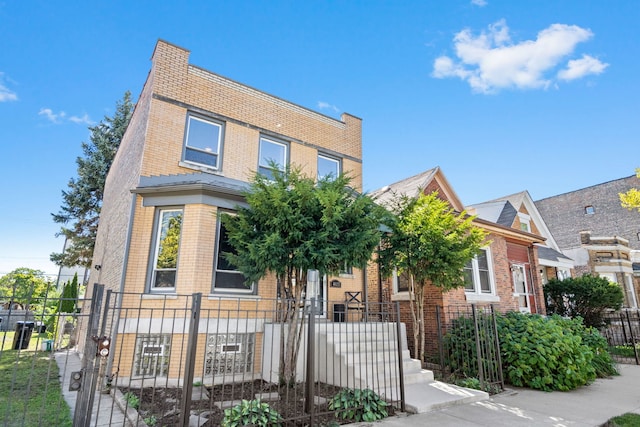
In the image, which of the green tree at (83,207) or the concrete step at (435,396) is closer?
the concrete step at (435,396)

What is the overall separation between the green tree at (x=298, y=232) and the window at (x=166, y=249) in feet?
7.13

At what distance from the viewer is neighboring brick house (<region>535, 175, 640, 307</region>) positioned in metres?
22.2

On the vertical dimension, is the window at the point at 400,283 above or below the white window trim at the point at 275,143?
below

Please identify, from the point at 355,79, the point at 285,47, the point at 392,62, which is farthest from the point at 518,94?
the point at 285,47

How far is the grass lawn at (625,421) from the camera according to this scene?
16.5ft

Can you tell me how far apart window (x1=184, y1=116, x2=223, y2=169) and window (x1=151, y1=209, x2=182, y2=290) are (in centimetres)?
180

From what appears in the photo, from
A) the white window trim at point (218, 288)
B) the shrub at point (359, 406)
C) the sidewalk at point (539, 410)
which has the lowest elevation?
the sidewalk at point (539, 410)

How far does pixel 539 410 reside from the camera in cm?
587

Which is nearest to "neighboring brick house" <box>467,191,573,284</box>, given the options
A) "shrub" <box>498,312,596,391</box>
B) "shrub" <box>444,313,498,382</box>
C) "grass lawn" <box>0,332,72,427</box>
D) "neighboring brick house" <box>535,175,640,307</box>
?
"neighboring brick house" <box>535,175,640,307</box>

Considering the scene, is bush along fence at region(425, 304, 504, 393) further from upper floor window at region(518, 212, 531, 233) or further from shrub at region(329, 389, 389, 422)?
upper floor window at region(518, 212, 531, 233)

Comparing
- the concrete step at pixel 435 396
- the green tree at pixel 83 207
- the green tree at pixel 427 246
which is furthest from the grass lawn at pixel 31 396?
the green tree at pixel 83 207

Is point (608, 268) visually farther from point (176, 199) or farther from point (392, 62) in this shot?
point (176, 199)

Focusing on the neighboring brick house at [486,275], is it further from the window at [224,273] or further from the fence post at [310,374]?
the fence post at [310,374]

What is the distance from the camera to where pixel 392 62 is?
38.8 ft
